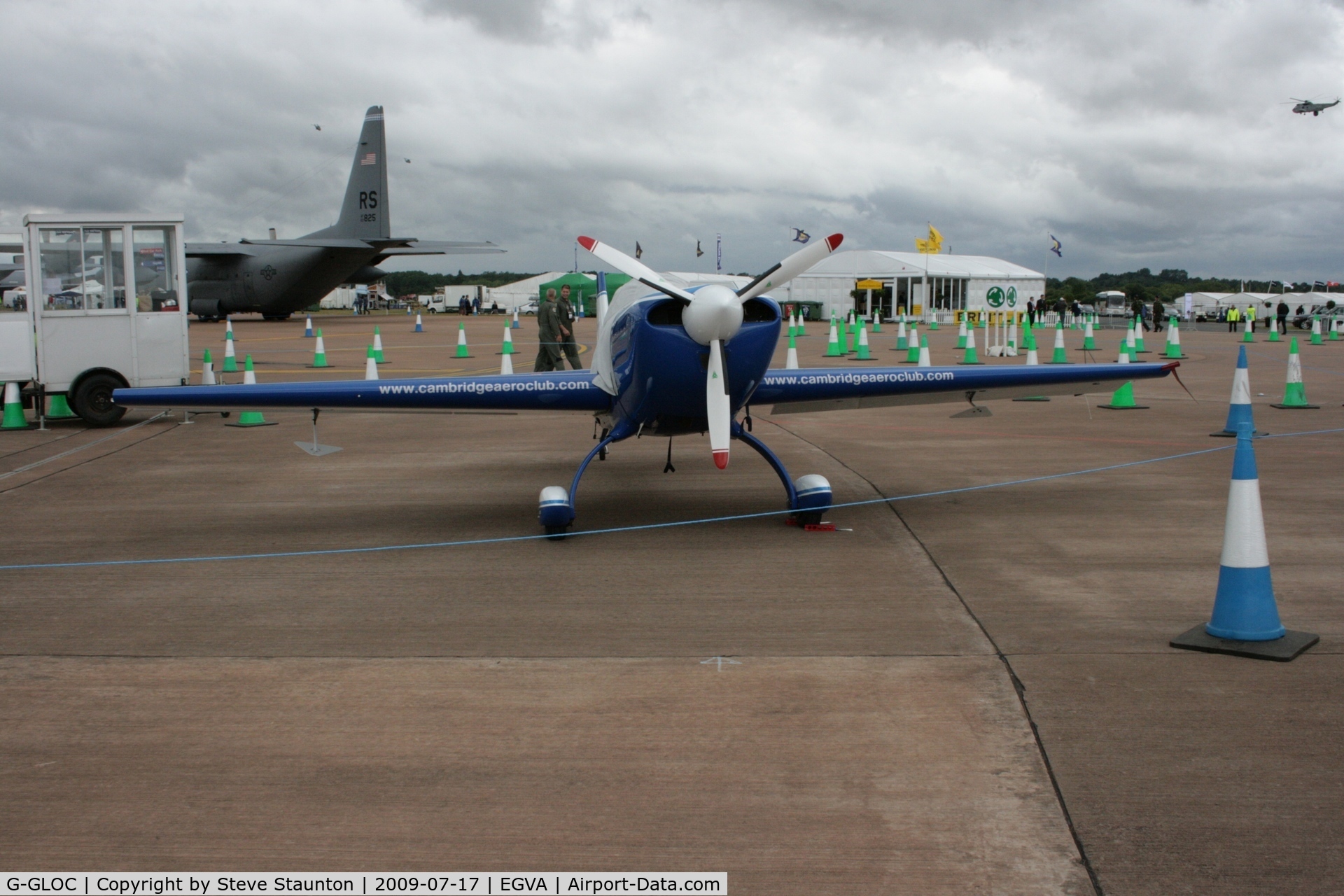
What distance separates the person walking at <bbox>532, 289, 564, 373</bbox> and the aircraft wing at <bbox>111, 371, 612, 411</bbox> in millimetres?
8954

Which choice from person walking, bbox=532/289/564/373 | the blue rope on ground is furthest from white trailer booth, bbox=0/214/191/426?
the blue rope on ground

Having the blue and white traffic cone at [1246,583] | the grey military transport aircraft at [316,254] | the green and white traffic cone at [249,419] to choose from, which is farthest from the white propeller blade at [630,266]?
the grey military transport aircraft at [316,254]

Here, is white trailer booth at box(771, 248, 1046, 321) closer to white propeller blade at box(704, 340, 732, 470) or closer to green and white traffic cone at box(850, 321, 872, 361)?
green and white traffic cone at box(850, 321, 872, 361)

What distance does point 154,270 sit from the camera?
1309cm

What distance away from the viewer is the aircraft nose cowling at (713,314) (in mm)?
6273

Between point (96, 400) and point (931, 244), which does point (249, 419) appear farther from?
point (931, 244)

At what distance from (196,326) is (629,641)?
4637 centimetres

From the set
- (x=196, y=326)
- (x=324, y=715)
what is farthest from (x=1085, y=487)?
(x=196, y=326)

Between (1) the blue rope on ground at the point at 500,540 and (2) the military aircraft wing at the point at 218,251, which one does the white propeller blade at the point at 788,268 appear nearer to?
(1) the blue rope on ground at the point at 500,540

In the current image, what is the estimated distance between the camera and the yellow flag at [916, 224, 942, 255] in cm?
3288

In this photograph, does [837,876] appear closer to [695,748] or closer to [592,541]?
[695,748]

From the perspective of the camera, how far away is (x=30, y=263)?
1238 centimetres

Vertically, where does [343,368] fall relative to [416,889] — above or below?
above

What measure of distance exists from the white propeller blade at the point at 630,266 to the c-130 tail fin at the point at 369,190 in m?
36.8
